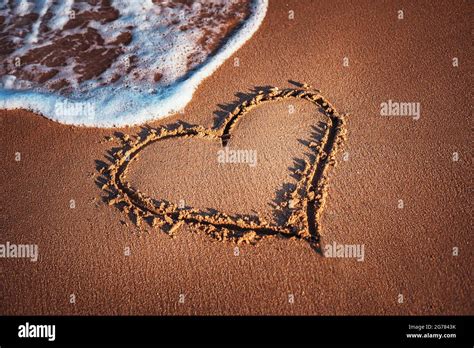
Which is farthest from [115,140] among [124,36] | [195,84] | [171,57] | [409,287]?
[409,287]

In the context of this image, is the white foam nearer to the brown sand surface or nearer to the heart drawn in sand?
the brown sand surface

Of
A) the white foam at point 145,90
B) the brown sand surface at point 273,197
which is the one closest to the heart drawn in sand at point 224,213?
the brown sand surface at point 273,197

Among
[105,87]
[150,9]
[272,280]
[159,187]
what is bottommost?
[272,280]

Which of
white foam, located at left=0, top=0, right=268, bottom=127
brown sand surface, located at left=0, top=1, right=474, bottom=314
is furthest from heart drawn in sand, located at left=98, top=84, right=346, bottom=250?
white foam, located at left=0, top=0, right=268, bottom=127

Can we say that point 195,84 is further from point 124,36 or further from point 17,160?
point 17,160

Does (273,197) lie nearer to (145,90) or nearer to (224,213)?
(224,213)

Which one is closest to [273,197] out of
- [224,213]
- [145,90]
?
[224,213]
